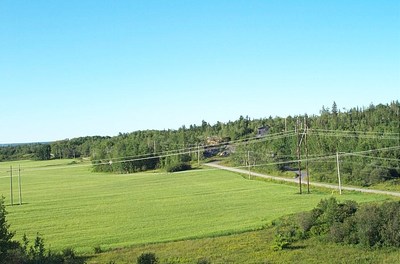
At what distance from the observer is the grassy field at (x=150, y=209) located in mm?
35531

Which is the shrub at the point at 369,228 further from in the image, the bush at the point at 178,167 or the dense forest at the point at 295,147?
→ the bush at the point at 178,167

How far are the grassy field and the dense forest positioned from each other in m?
7.92

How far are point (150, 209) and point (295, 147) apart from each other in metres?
42.1

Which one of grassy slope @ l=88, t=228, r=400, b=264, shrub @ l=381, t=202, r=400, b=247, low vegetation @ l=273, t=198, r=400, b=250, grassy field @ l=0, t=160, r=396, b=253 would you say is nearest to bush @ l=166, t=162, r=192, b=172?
grassy field @ l=0, t=160, r=396, b=253

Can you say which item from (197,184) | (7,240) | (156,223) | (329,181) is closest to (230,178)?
(197,184)

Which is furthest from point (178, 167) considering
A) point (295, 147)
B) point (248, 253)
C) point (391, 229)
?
point (391, 229)

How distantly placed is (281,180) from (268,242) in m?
38.9

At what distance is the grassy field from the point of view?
3553 centimetres

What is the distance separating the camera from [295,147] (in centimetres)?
8425

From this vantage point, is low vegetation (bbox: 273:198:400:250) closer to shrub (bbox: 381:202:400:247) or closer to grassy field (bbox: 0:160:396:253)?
shrub (bbox: 381:202:400:247)

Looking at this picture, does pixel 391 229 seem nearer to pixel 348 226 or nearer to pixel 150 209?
pixel 348 226

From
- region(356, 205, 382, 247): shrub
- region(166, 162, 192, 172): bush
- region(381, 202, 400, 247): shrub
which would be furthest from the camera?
region(166, 162, 192, 172): bush

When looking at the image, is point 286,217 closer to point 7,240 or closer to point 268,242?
point 268,242

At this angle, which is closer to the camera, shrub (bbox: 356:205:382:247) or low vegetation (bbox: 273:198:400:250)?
low vegetation (bbox: 273:198:400:250)
